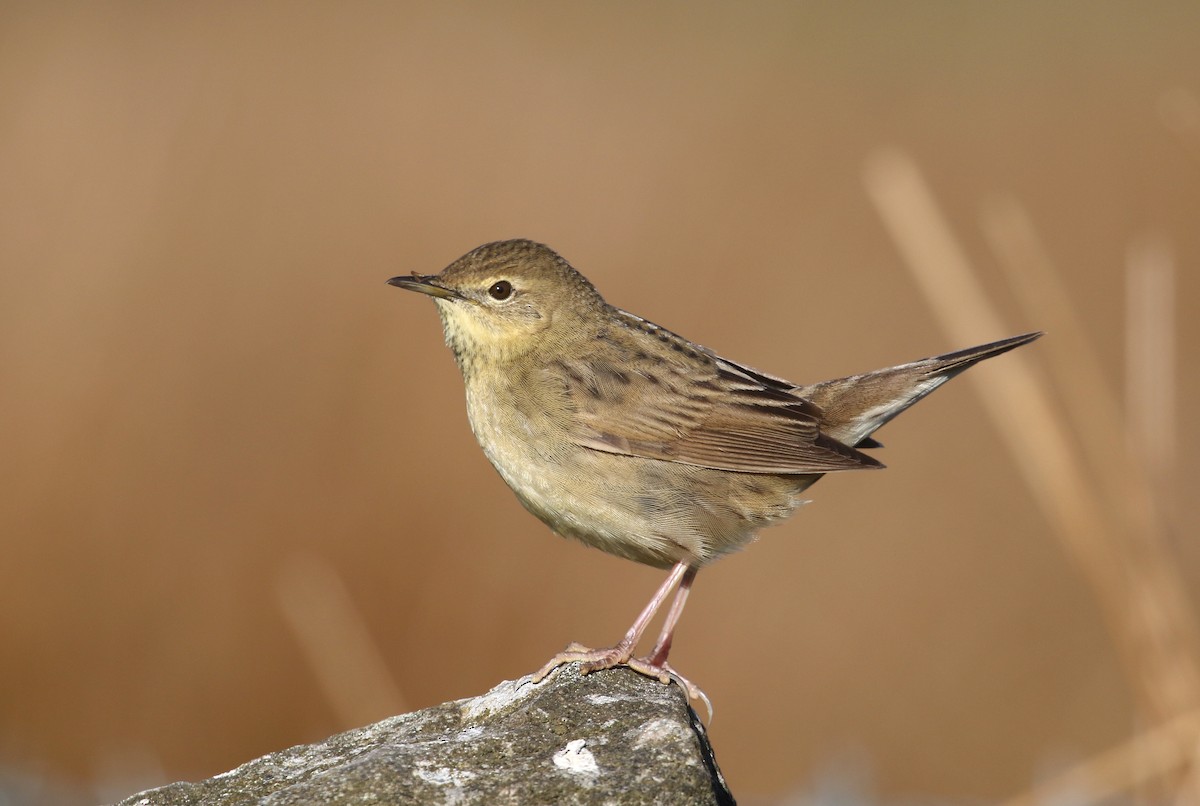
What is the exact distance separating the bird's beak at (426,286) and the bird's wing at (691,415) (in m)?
0.47

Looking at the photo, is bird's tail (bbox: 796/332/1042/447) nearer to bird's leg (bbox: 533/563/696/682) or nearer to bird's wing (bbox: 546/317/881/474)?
bird's wing (bbox: 546/317/881/474)

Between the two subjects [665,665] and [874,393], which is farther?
[874,393]

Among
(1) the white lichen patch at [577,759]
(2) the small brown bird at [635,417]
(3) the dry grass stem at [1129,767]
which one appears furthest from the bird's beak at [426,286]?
(3) the dry grass stem at [1129,767]

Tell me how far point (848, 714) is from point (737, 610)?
38.3 inches

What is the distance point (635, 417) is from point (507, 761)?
197cm

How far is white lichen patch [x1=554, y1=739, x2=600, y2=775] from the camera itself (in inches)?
107

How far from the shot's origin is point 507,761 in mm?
2812

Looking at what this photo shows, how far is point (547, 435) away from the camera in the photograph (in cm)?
450

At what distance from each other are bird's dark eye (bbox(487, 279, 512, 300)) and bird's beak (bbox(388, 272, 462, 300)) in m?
0.12

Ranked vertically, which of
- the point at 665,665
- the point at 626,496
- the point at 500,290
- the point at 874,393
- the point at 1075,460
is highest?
the point at 500,290

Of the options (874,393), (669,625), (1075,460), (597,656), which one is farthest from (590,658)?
(1075,460)

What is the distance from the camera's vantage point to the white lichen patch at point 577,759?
107 inches

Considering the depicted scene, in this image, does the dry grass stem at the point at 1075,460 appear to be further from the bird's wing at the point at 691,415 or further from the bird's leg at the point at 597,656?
the bird's leg at the point at 597,656

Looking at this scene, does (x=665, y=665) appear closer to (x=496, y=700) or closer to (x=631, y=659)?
(x=631, y=659)
